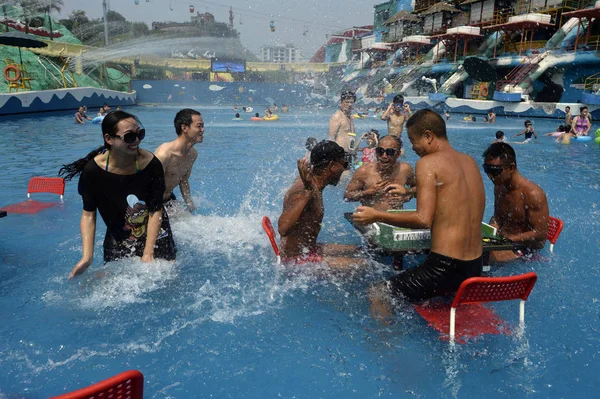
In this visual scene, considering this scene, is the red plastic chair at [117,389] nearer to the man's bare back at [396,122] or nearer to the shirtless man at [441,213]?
the shirtless man at [441,213]

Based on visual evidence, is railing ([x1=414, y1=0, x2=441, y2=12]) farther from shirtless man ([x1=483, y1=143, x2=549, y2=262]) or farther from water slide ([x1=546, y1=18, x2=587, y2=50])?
shirtless man ([x1=483, y1=143, x2=549, y2=262])

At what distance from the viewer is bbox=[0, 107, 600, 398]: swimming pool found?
119 inches

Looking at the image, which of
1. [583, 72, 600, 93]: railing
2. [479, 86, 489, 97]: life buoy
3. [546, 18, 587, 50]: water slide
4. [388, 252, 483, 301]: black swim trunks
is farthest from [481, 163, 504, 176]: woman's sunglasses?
[546, 18, 587, 50]: water slide

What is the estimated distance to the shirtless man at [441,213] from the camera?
9.93 feet

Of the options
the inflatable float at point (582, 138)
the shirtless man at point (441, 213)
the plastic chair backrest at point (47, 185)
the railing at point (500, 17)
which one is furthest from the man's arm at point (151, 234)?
the railing at point (500, 17)

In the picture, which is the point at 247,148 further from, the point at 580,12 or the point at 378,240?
the point at 580,12

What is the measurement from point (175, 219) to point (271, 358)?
3.06 meters

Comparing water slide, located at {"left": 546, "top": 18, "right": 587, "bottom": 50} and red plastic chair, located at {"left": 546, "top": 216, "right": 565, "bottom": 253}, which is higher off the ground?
water slide, located at {"left": 546, "top": 18, "right": 587, "bottom": 50}

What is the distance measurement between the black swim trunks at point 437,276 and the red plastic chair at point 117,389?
2227 mm

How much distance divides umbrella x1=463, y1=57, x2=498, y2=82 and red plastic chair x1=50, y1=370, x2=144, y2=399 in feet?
115

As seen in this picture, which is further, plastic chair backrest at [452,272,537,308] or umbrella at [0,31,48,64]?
umbrella at [0,31,48,64]

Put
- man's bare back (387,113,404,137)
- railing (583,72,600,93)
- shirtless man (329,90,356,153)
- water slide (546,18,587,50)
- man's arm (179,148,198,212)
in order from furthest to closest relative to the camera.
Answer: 1. water slide (546,18,587,50)
2. railing (583,72,600,93)
3. man's bare back (387,113,404,137)
4. shirtless man (329,90,356,153)
5. man's arm (179,148,198,212)

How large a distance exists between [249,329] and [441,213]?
6.31 feet

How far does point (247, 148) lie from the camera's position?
1520cm
